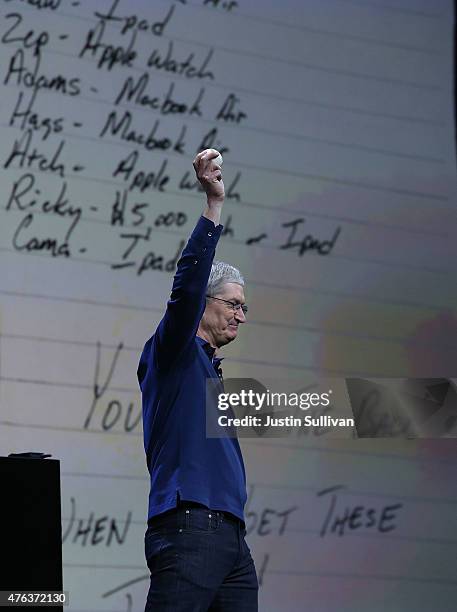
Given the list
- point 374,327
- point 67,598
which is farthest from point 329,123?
point 67,598

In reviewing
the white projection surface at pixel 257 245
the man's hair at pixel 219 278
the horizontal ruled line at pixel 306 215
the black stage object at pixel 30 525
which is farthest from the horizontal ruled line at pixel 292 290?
the black stage object at pixel 30 525

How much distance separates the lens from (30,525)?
5.01ft

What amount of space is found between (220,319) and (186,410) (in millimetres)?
164

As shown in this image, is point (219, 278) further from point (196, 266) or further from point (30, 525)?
point (30, 525)

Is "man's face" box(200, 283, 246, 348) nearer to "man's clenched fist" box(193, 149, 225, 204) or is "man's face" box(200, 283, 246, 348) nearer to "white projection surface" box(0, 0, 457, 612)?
"man's clenched fist" box(193, 149, 225, 204)

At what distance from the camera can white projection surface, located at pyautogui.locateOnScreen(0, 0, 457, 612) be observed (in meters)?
2.07

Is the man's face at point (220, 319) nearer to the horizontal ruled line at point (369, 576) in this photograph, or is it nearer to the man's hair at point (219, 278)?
the man's hair at point (219, 278)

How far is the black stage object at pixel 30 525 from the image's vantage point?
1503 millimetres

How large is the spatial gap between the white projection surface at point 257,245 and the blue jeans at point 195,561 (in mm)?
563

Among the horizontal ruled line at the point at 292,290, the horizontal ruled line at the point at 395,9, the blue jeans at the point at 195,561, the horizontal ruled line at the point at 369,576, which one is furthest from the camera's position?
the horizontal ruled line at the point at 395,9

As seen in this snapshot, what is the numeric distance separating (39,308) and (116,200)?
0.25 m

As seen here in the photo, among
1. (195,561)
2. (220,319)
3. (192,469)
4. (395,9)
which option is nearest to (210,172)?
(220,319)

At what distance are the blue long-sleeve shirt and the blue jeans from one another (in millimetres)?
20

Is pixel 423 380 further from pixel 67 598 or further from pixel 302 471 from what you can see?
pixel 67 598
